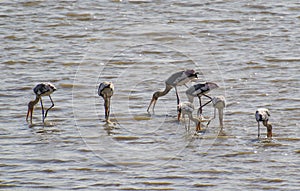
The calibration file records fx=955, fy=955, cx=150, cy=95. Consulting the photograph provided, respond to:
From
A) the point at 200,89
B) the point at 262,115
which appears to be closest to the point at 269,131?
the point at 262,115

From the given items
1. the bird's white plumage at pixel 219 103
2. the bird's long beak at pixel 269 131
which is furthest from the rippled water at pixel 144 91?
the bird's white plumage at pixel 219 103

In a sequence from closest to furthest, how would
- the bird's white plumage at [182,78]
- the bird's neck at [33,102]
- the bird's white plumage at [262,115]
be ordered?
the bird's white plumage at [262,115] < the bird's neck at [33,102] < the bird's white plumage at [182,78]

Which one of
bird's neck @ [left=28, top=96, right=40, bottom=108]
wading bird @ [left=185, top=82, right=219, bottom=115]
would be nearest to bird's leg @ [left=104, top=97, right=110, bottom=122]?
bird's neck @ [left=28, top=96, right=40, bottom=108]

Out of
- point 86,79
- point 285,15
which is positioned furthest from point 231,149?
point 285,15

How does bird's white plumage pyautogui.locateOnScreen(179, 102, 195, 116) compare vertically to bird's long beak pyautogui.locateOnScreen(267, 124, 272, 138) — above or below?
above

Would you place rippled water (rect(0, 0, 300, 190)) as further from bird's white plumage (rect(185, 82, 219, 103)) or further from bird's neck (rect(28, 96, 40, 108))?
bird's white plumage (rect(185, 82, 219, 103))

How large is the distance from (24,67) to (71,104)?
6.29ft

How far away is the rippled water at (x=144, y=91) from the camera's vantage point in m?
8.83

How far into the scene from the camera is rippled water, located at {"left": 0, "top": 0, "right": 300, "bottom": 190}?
29.0 feet

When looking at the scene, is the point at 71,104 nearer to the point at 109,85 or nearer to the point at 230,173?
the point at 109,85

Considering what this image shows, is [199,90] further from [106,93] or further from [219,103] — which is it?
[106,93]

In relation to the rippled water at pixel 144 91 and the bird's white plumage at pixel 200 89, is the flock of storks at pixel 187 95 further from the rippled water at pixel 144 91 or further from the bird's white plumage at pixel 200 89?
the rippled water at pixel 144 91

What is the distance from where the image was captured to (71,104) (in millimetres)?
11219

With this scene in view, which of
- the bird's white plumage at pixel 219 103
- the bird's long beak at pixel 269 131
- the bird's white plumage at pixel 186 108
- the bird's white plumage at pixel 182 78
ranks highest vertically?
the bird's white plumage at pixel 182 78
